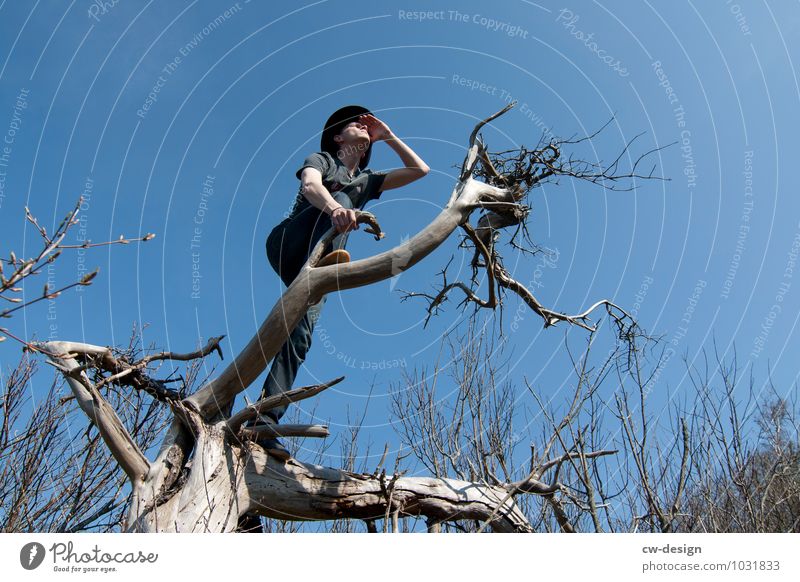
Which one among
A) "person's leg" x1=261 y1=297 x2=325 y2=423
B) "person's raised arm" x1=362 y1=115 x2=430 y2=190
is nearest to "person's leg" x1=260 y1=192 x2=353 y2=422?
"person's leg" x1=261 y1=297 x2=325 y2=423

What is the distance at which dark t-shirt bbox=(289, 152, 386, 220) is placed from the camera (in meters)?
4.68

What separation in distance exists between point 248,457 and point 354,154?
2700 millimetres

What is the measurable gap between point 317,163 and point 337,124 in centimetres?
78

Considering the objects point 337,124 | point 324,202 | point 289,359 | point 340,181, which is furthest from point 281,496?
point 337,124

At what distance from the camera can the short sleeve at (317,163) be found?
4523 millimetres

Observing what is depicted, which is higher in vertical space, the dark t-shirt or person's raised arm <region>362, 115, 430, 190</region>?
person's raised arm <region>362, 115, 430, 190</region>

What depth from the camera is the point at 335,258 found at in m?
4.33

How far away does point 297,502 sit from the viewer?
166 inches

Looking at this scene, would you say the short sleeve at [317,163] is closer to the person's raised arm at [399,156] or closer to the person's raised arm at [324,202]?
the person's raised arm at [324,202]

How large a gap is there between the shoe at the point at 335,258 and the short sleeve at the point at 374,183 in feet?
3.21

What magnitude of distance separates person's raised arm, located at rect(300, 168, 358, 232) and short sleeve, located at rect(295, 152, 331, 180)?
8 cm

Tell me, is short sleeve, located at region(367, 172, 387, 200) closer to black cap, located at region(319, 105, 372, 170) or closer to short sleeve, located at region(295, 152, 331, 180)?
black cap, located at region(319, 105, 372, 170)
